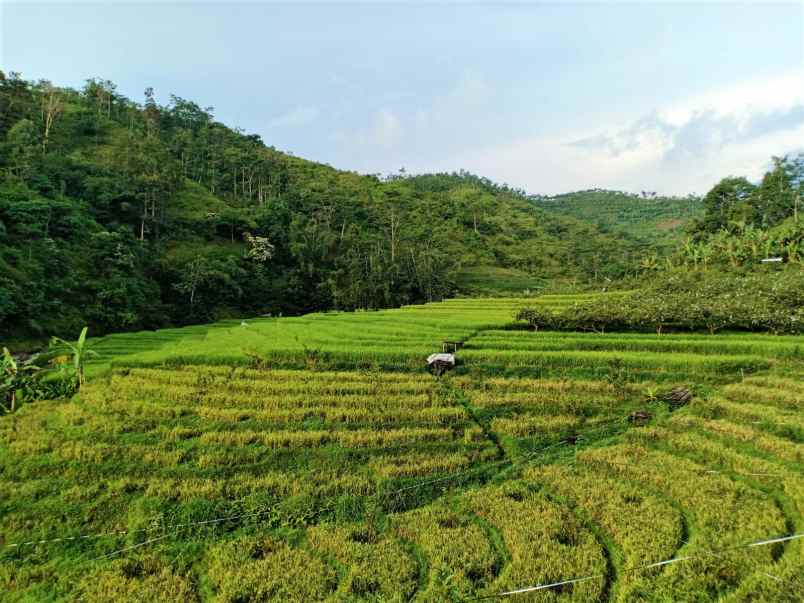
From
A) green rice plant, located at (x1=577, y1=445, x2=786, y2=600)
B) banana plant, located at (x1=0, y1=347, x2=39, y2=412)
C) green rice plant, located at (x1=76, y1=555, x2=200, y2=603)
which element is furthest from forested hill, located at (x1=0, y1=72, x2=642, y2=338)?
green rice plant, located at (x1=577, y1=445, x2=786, y2=600)

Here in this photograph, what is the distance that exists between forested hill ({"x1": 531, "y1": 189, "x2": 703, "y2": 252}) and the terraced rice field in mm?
80130

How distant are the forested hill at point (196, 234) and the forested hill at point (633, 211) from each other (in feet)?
69.0

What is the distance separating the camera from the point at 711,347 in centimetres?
1588

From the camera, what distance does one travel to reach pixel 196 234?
152 ft

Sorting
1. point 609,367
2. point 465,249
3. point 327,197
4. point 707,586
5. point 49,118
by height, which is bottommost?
point 707,586

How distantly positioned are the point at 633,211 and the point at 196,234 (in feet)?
367

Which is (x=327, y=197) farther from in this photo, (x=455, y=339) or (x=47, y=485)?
Answer: (x=47, y=485)

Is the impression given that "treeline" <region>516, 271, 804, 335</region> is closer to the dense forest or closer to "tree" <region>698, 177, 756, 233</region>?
the dense forest

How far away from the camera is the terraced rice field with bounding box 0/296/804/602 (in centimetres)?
722

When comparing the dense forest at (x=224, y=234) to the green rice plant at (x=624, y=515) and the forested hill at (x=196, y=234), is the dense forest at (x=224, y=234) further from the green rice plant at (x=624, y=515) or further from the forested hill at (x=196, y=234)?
the green rice plant at (x=624, y=515)

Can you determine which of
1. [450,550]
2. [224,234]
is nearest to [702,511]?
[450,550]

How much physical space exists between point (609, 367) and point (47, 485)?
1568cm

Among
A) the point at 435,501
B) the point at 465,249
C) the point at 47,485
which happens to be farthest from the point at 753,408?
the point at 465,249

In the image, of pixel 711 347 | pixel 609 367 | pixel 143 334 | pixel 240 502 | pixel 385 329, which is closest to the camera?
pixel 240 502
